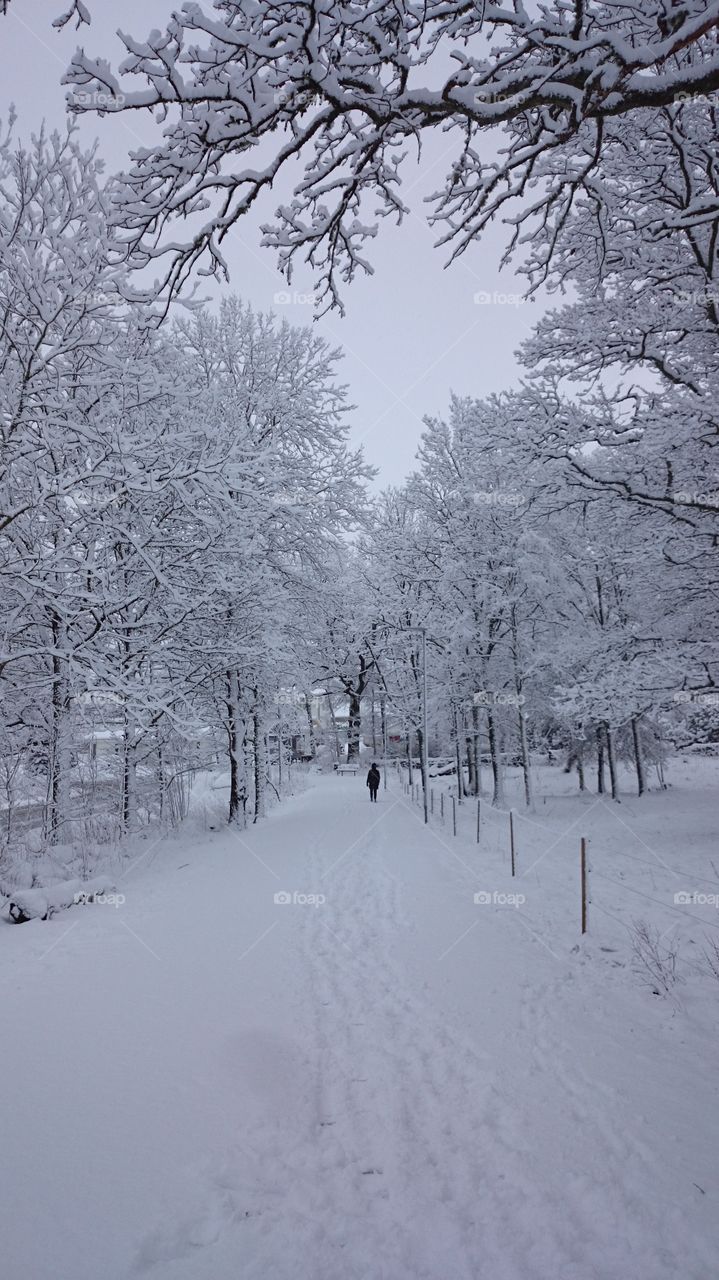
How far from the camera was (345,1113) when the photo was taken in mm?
3408

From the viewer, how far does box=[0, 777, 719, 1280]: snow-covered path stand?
7.89 ft

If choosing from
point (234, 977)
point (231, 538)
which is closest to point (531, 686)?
point (231, 538)

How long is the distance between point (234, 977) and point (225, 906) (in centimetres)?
266

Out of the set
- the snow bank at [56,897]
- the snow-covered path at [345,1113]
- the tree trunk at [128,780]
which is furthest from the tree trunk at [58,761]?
the snow-covered path at [345,1113]

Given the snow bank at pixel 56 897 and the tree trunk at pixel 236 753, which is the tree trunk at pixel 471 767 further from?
the snow bank at pixel 56 897

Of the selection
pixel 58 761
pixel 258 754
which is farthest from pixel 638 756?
pixel 58 761

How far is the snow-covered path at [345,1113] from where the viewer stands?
7.89 ft

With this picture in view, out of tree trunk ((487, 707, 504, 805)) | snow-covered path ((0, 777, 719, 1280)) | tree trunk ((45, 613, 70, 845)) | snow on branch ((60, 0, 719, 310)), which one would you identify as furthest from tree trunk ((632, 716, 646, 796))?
snow on branch ((60, 0, 719, 310))

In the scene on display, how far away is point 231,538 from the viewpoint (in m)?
10.7

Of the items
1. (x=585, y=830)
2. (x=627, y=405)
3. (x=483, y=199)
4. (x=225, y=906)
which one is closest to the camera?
(x=483, y=199)

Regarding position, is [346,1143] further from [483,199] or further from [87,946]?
[483,199]

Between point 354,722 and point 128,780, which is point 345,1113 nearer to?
point 128,780

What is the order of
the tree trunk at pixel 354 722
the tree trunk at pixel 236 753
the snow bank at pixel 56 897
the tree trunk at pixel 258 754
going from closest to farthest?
the snow bank at pixel 56 897 → the tree trunk at pixel 236 753 → the tree trunk at pixel 258 754 → the tree trunk at pixel 354 722

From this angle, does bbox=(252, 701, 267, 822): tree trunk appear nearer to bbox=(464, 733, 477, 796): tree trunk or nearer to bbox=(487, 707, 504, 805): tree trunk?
bbox=(487, 707, 504, 805): tree trunk
